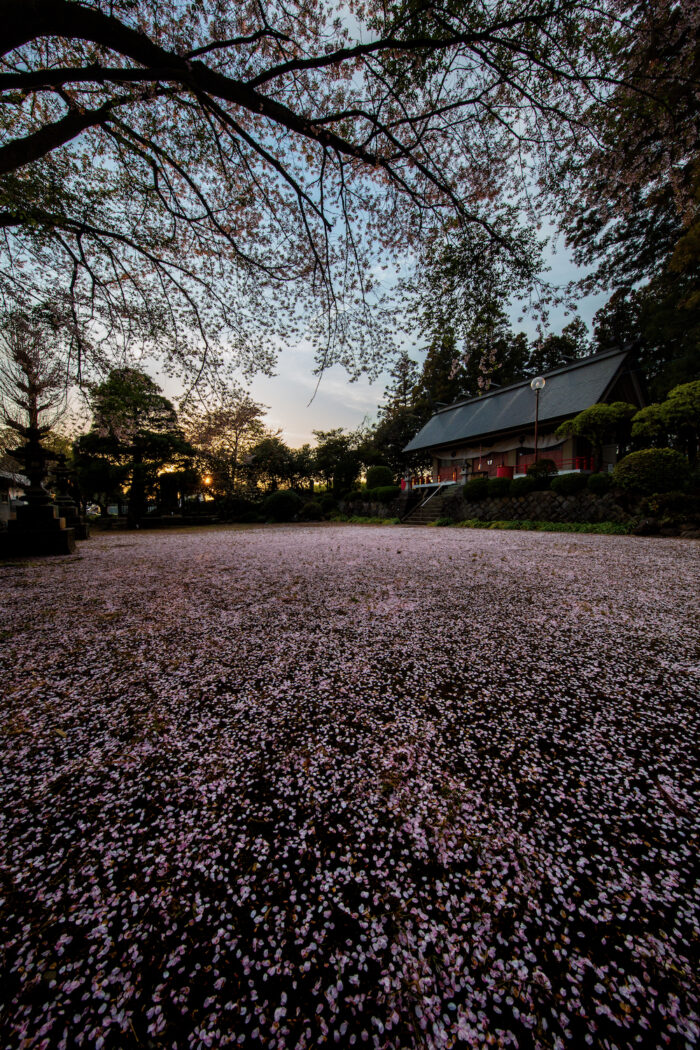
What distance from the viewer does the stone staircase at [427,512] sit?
15.9 metres

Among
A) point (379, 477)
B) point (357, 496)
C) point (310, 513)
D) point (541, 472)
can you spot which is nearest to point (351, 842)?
point (541, 472)

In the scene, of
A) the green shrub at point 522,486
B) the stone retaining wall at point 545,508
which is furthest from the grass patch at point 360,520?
the green shrub at point 522,486

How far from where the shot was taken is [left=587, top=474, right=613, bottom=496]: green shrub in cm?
1026

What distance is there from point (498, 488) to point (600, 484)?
3568 mm

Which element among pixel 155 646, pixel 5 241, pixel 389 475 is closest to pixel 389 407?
pixel 389 475

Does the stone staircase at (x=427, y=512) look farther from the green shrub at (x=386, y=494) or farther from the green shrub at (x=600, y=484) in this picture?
the green shrub at (x=600, y=484)

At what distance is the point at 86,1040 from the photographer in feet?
1.98

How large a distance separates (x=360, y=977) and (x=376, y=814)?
38cm

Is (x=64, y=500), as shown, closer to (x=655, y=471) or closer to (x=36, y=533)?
(x=36, y=533)

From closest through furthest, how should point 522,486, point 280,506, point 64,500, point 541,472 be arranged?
point 64,500 < point 522,486 < point 541,472 < point 280,506

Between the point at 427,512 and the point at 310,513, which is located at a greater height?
the point at 310,513

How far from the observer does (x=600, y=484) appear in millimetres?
10320

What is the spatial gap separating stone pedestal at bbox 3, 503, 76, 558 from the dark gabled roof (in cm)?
1616

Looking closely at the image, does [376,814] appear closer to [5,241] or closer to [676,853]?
[676,853]
